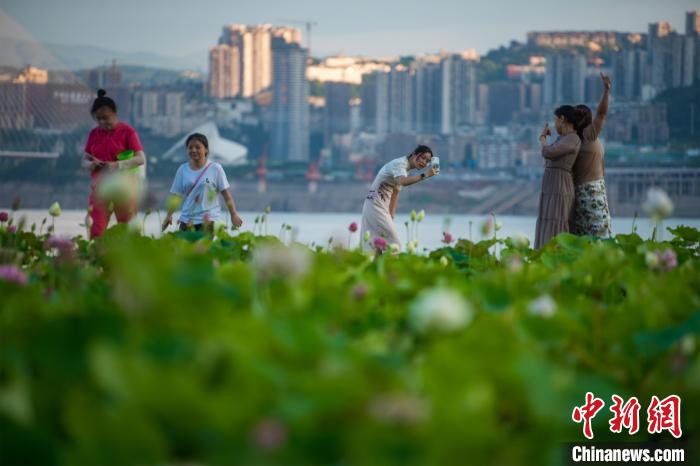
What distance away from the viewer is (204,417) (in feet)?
3.10

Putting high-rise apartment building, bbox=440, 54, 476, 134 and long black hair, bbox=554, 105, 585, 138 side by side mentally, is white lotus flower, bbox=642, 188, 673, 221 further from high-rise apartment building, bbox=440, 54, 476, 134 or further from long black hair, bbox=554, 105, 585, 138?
high-rise apartment building, bbox=440, 54, 476, 134

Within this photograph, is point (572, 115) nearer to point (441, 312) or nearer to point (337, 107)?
point (441, 312)

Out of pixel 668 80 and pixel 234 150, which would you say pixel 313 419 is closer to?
pixel 234 150

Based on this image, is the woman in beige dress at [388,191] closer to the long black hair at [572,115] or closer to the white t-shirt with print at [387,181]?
the white t-shirt with print at [387,181]

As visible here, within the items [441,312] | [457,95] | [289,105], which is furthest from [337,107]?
[441,312]

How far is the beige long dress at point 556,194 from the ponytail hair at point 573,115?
0.06m

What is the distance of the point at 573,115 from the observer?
4750 mm

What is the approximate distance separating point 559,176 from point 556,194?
7cm

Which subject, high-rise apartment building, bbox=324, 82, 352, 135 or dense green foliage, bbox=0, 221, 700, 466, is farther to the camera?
high-rise apartment building, bbox=324, 82, 352, 135

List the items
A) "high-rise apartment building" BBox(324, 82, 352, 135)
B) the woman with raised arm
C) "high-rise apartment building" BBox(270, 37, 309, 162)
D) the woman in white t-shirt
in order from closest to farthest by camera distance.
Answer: the woman in white t-shirt → the woman with raised arm → "high-rise apartment building" BBox(270, 37, 309, 162) → "high-rise apartment building" BBox(324, 82, 352, 135)

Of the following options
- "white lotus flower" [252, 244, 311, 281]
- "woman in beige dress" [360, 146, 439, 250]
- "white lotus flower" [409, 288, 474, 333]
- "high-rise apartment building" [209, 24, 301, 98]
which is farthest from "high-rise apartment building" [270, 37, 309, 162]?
"white lotus flower" [409, 288, 474, 333]

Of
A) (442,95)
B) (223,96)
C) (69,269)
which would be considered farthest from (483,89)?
(69,269)

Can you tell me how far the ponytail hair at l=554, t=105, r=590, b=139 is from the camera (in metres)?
4.73

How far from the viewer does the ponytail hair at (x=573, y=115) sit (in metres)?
4.73
